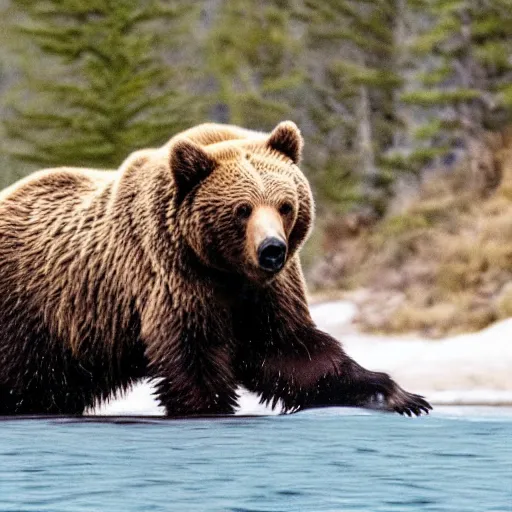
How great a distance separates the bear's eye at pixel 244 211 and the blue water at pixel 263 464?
3.85 ft

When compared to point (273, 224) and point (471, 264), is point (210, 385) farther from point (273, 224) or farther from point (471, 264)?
point (471, 264)

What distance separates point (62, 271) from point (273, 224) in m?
1.62

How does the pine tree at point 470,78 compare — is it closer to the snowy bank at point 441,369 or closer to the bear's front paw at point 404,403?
the snowy bank at point 441,369

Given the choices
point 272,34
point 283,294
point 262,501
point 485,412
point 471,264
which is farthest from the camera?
point 272,34

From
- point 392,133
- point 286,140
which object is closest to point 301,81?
point 392,133

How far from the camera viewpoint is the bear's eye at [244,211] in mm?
7738

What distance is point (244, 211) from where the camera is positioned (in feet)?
25.4

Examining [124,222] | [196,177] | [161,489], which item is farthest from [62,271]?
[161,489]

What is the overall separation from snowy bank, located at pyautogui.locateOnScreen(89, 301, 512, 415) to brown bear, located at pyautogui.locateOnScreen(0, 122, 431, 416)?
651 millimetres

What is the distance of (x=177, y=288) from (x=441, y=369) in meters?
3.98

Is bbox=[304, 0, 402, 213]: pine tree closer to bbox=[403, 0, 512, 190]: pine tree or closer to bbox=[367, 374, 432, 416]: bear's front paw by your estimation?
bbox=[403, 0, 512, 190]: pine tree

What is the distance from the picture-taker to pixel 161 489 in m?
6.07

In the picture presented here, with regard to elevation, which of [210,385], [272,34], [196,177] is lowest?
[210,385]

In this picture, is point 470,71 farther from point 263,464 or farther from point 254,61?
point 263,464
